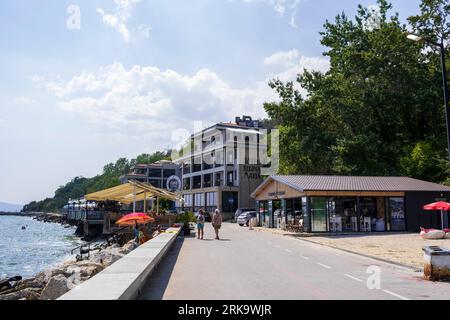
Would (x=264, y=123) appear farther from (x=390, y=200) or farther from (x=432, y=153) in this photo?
(x=390, y=200)

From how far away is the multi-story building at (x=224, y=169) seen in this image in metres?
71.9

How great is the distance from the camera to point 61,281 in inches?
501

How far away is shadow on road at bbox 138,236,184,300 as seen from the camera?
9541 mm

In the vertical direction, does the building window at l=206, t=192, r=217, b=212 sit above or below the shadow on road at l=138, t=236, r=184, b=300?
above

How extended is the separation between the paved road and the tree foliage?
3092cm

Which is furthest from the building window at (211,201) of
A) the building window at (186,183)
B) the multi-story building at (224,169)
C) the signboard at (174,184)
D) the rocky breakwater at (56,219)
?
the rocky breakwater at (56,219)

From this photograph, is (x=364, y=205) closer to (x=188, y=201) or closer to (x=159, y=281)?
(x=159, y=281)

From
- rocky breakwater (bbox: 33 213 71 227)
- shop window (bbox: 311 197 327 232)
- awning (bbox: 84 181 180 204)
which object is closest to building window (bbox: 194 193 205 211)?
rocky breakwater (bbox: 33 213 71 227)

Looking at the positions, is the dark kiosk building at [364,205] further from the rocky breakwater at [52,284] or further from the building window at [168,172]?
the building window at [168,172]

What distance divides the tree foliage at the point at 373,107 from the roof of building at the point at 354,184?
28.3 feet

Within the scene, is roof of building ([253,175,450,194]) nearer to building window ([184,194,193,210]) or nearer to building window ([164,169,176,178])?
building window ([184,194,193,210])

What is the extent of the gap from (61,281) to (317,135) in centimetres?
3944

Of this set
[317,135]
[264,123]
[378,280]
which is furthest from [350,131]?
[264,123]
